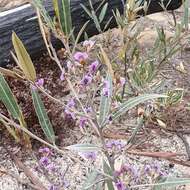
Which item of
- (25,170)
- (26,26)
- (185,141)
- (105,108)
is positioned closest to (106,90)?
(105,108)

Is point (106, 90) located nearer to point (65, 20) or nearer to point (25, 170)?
point (65, 20)

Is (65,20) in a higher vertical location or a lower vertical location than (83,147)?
higher

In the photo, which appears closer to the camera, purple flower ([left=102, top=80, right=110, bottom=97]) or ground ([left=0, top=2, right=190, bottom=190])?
purple flower ([left=102, top=80, right=110, bottom=97])

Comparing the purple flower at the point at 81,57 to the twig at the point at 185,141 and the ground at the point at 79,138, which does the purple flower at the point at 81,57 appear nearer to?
the ground at the point at 79,138

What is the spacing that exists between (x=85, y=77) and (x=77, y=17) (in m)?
1.82

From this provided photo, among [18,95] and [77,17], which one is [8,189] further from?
[77,17]

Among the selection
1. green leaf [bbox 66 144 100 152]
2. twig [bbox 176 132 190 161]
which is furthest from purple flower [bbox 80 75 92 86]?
twig [bbox 176 132 190 161]

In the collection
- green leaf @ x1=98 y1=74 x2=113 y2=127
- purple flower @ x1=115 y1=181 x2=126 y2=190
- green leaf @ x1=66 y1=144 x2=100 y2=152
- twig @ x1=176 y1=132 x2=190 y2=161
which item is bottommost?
twig @ x1=176 y1=132 x2=190 y2=161

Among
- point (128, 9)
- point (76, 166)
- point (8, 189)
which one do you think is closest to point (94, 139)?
point (76, 166)

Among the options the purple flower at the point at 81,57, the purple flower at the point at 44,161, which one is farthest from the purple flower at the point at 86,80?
the purple flower at the point at 44,161

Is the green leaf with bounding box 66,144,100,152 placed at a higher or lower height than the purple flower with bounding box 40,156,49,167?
higher

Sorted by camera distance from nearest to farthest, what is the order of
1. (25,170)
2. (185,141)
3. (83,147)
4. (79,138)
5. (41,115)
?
(83,147)
(41,115)
(25,170)
(185,141)
(79,138)

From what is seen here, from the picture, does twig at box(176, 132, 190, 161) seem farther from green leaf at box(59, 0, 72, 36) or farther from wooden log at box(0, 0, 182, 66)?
green leaf at box(59, 0, 72, 36)

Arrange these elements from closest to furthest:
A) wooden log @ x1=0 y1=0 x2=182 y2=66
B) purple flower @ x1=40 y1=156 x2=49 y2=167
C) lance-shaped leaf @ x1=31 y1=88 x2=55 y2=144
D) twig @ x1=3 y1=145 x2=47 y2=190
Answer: lance-shaped leaf @ x1=31 y1=88 x2=55 y2=144 < twig @ x1=3 y1=145 x2=47 y2=190 < purple flower @ x1=40 y1=156 x2=49 y2=167 < wooden log @ x1=0 y1=0 x2=182 y2=66
